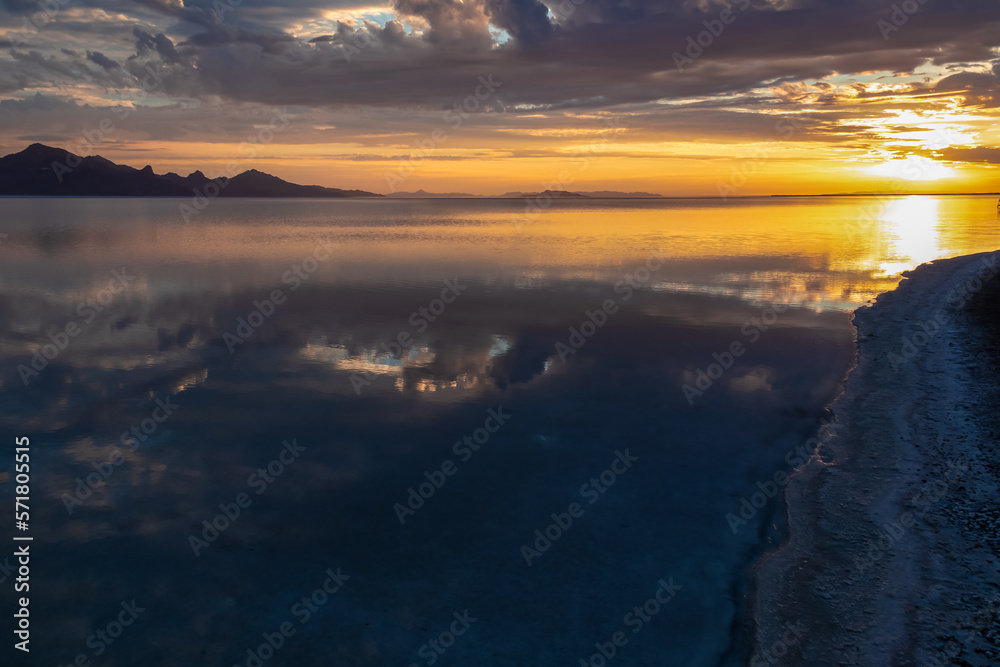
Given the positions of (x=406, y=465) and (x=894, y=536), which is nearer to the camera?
(x=894, y=536)

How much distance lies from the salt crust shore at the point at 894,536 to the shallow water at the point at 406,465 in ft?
1.60

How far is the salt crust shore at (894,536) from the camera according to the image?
20.2 feet

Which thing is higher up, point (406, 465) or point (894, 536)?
point (406, 465)

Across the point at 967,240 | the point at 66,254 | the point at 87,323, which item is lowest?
the point at 967,240

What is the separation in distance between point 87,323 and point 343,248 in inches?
961

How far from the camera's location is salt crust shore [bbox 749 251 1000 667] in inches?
243

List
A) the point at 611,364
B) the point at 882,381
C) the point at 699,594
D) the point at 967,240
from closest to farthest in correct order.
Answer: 1. the point at 699,594
2. the point at 882,381
3. the point at 611,364
4. the point at 967,240

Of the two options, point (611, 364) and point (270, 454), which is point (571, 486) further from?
point (611, 364)

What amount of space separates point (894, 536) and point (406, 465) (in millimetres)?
7023

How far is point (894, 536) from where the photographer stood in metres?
7.87

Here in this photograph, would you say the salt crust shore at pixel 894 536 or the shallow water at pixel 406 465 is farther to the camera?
the shallow water at pixel 406 465

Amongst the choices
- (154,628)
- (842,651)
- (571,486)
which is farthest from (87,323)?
(842,651)

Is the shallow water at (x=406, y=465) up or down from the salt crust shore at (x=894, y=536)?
up

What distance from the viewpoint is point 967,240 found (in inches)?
1772
